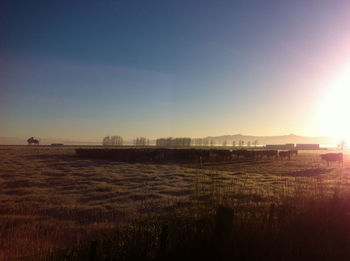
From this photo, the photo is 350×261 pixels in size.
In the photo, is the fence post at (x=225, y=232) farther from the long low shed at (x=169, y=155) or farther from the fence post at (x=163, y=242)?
the long low shed at (x=169, y=155)

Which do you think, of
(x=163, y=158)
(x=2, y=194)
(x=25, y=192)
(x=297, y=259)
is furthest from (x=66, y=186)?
(x=163, y=158)

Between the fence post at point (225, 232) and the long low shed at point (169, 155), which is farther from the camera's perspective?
the long low shed at point (169, 155)

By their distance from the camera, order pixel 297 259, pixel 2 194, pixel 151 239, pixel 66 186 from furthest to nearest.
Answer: pixel 66 186 → pixel 2 194 → pixel 151 239 → pixel 297 259

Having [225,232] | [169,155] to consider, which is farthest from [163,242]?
[169,155]

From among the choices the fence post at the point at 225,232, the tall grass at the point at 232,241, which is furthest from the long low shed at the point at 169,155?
the fence post at the point at 225,232

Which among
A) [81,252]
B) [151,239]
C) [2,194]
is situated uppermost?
[151,239]

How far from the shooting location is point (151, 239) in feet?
14.1

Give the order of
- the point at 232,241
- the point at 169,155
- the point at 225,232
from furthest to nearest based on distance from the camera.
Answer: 1. the point at 169,155
2. the point at 232,241
3. the point at 225,232

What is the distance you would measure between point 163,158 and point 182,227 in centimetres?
4052

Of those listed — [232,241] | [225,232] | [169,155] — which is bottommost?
[169,155]

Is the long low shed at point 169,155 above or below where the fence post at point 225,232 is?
below

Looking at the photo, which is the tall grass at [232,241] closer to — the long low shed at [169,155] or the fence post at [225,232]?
the fence post at [225,232]

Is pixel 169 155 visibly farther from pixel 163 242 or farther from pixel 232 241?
pixel 163 242

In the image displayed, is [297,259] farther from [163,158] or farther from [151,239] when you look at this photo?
[163,158]
